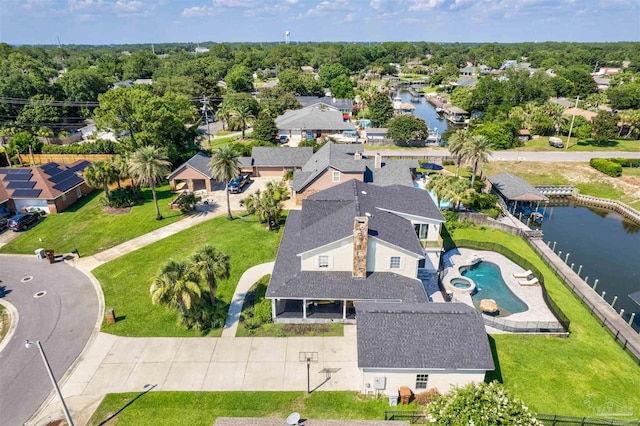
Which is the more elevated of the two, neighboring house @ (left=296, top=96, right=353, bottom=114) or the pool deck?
neighboring house @ (left=296, top=96, right=353, bottom=114)

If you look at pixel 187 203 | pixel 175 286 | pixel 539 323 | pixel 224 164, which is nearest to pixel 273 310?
pixel 175 286

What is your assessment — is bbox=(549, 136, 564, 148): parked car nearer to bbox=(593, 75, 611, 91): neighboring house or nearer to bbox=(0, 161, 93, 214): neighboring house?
bbox=(593, 75, 611, 91): neighboring house

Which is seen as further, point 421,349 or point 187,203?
point 187,203

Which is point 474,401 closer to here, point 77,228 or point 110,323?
point 110,323

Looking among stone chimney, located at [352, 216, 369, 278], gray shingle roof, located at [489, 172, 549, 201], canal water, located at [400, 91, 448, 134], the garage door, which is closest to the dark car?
the garage door

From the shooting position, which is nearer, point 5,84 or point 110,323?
point 110,323

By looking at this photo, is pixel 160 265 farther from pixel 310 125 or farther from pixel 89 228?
pixel 310 125

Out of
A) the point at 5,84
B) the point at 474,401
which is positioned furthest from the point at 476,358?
the point at 5,84
